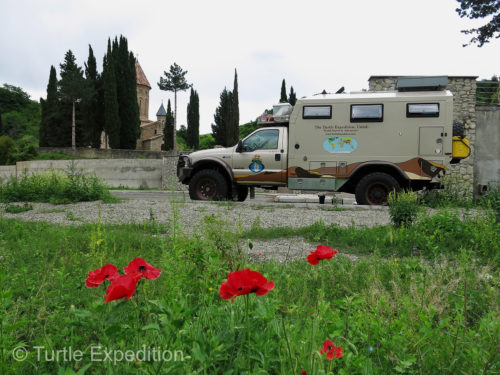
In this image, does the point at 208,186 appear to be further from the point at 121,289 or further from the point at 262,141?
the point at 121,289

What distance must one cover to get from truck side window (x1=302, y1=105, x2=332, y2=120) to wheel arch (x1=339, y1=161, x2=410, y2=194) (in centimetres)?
147

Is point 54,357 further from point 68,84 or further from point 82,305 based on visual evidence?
point 68,84

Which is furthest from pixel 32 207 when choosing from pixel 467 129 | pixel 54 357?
pixel 467 129

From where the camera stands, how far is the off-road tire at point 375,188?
29.0 feet

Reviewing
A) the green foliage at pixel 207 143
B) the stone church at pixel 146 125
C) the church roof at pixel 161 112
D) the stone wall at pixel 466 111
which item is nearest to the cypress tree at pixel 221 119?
the green foliage at pixel 207 143

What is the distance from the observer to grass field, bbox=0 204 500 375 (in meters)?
1.18

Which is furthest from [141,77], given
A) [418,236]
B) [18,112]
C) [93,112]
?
[418,236]

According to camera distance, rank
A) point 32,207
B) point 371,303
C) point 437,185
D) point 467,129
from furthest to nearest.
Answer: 1. point 467,129
2. point 437,185
3. point 32,207
4. point 371,303

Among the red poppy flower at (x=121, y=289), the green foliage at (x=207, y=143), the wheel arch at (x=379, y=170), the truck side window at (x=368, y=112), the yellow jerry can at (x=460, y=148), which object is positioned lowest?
the red poppy flower at (x=121, y=289)

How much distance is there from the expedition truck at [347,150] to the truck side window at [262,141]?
0.03 m

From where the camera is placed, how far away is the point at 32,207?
8.37 metres

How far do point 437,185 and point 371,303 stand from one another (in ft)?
25.5

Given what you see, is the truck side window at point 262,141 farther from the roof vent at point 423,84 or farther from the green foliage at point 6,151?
the green foliage at point 6,151

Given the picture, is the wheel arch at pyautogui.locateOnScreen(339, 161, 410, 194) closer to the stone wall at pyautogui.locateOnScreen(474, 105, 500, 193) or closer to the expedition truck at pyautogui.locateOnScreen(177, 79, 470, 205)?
the expedition truck at pyautogui.locateOnScreen(177, 79, 470, 205)
